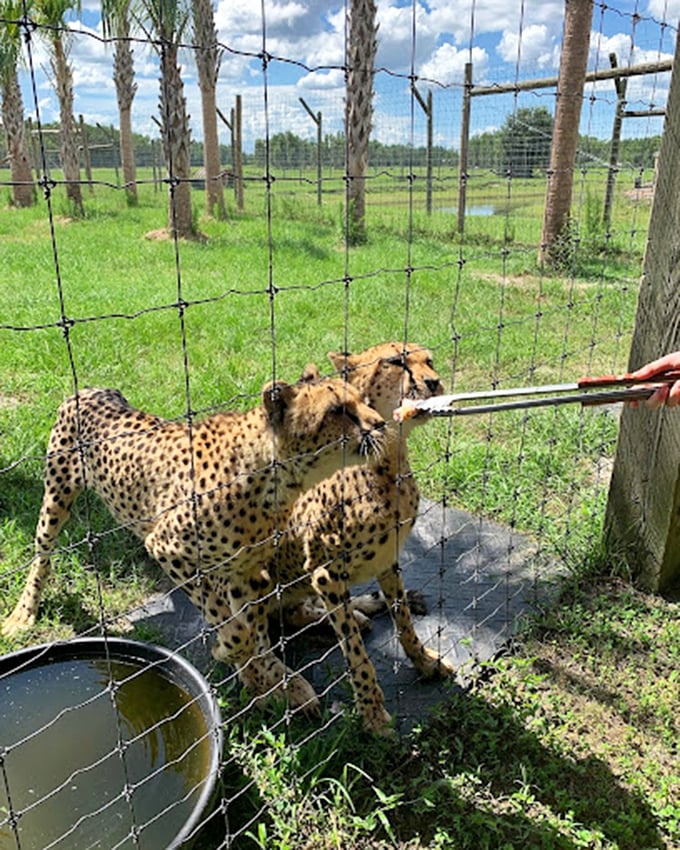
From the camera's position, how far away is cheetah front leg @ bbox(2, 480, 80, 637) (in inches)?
114

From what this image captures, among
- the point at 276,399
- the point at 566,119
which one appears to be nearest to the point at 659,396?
the point at 276,399

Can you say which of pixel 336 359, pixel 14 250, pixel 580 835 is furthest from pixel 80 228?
pixel 580 835

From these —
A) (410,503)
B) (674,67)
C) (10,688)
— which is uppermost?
(674,67)

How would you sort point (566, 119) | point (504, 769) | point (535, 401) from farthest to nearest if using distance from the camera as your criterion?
point (566, 119) < point (504, 769) < point (535, 401)

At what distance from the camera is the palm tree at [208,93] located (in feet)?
40.3

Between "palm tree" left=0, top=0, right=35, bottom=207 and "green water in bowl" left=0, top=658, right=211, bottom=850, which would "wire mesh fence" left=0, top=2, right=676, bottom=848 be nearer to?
"green water in bowl" left=0, top=658, right=211, bottom=850

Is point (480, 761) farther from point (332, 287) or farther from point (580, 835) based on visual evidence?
point (332, 287)

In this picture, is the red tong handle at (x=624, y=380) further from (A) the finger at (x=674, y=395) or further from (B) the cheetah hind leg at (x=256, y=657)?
(B) the cheetah hind leg at (x=256, y=657)

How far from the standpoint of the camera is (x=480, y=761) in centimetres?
235

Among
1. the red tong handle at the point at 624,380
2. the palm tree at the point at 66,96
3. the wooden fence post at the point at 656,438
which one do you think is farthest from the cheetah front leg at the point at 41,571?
the palm tree at the point at 66,96

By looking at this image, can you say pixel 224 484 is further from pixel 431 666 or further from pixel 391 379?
pixel 431 666

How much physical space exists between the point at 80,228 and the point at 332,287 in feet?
24.5

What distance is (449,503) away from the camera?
3791 mm

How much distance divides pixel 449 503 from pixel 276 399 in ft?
5.88
